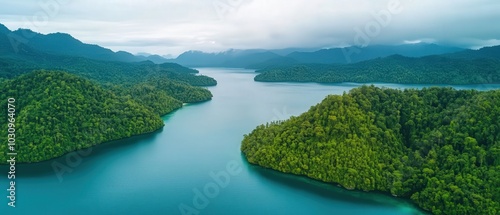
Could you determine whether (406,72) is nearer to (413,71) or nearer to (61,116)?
(413,71)

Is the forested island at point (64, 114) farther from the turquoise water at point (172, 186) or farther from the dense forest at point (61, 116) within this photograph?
the turquoise water at point (172, 186)

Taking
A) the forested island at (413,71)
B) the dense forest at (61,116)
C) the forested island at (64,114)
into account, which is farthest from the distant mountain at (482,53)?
the dense forest at (61,116)

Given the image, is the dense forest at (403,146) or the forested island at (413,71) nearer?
the dense forest at (403,146)

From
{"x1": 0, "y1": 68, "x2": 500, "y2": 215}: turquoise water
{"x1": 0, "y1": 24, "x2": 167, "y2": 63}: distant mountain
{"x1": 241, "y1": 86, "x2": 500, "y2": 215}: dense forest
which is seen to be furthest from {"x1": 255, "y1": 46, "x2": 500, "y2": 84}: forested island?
{"x1": 0, "y1": 68, "x2": 500, "y2": 215}: turquoise water

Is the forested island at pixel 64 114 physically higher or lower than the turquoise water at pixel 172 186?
higher

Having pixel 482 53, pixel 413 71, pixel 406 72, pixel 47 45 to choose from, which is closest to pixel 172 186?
pixel 406 72

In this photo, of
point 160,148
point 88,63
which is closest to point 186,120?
point 160,148
